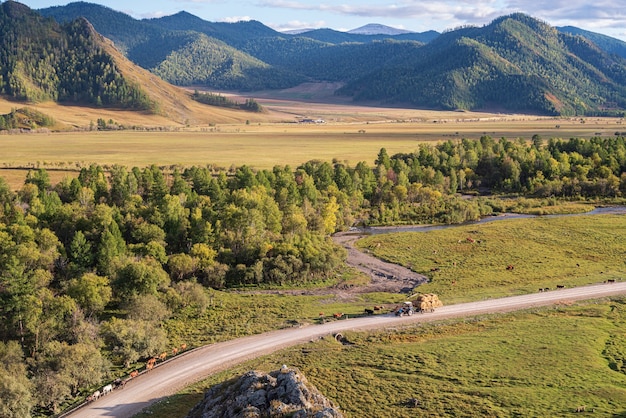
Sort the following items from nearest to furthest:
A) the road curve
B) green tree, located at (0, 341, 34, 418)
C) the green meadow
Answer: green tree, located at (0, 341, 34, 418), the green meadow, the road curve

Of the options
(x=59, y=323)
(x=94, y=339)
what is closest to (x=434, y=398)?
(x=94, y=339)

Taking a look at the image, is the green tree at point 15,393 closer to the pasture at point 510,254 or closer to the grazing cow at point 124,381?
the grazing cow at point 124,381

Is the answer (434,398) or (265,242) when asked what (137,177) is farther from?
(434,398)

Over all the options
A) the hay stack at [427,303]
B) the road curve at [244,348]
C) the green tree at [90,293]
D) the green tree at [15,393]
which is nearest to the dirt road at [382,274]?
the hay stack at [427,303]

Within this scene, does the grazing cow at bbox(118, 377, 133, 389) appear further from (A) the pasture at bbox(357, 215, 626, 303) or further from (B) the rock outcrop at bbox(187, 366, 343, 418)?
(A) the pasture at bbox(357, 215, 626, 303)

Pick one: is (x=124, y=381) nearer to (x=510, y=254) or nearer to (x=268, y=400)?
(x=268, y=400)

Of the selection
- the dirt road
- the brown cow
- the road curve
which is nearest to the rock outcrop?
the road curve

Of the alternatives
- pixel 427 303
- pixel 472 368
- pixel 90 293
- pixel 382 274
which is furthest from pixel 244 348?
pixel 382 274
